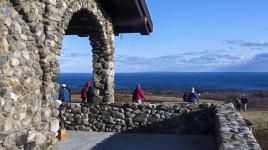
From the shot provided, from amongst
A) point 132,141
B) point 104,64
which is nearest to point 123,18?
point 104,64

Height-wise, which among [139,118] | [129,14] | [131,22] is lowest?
[139,118]

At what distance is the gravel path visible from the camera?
11055 mm

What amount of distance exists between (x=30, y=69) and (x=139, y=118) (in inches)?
221

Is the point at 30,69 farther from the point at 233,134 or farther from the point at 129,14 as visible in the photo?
the point at 129,14

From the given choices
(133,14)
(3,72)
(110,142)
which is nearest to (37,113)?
(3,72)

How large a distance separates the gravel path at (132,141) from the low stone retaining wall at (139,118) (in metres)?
0.36

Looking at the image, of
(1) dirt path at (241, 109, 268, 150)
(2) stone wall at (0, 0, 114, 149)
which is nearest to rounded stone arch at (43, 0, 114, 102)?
(2) stone wall at (0, 0, 114, 149)

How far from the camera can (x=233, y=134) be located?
27.8ft

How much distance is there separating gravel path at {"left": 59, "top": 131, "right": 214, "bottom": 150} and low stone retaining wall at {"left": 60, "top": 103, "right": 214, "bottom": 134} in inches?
14.3

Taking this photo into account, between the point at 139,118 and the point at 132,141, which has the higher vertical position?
the point at 139,118

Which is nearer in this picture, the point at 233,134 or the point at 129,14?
the point at 233,134

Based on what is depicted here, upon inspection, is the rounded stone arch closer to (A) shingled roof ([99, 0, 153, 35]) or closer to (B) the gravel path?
(A) shingled roof ([99, 0, 153, 35])

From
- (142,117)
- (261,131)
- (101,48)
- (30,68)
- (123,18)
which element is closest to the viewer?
(30,68)

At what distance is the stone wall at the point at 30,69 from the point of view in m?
7.29
